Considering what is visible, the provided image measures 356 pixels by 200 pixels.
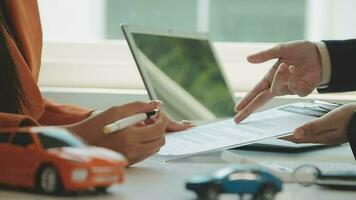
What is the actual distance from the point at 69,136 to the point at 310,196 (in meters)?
0.23

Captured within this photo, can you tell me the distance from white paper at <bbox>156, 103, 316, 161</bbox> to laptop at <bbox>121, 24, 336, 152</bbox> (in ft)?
0.13

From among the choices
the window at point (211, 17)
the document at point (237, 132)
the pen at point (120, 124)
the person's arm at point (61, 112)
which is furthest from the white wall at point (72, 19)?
the pen at point (120, 124)

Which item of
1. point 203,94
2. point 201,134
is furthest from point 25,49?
point 203,94

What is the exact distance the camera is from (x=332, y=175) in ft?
2.09

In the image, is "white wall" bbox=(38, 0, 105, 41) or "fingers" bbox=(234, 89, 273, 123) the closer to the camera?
"white wall" bbox=(38, 0, 105, 41)

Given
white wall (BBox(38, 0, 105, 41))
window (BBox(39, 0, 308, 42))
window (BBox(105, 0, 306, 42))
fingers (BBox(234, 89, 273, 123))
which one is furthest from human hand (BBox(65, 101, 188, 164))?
window (BBox(105, 0, 306, 42))

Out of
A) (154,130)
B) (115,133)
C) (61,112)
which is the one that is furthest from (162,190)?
(61,112)

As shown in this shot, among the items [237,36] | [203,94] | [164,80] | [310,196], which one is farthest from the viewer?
[237,36]

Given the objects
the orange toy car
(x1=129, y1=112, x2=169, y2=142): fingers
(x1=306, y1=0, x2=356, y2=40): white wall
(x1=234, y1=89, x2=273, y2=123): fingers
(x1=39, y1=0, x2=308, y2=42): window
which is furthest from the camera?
(x1=306, y1=0, x2=356, y2=40): white wall

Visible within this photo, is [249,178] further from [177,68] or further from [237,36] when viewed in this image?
[237,36]

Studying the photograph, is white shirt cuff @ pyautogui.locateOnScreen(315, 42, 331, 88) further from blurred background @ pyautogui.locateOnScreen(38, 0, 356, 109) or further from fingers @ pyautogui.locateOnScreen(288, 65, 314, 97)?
blurred background @ pyautogui.locateOnScreen(38, 0, 356, 109)

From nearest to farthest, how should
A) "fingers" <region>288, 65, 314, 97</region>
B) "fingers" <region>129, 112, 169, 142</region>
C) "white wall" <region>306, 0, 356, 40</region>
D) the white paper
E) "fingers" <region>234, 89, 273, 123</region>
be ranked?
"fingers" <region>129, 112, 169, 142</region> < the white paper < "fingers" <region>234, 89, 273, 123</region> < "fingers" <region>288, 65, 314, 97</region> < "white wall" <region>306, 0, 356, 40</region>

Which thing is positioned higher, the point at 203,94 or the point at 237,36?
the point at 237,36

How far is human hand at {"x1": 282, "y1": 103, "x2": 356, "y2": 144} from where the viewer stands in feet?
2.81
